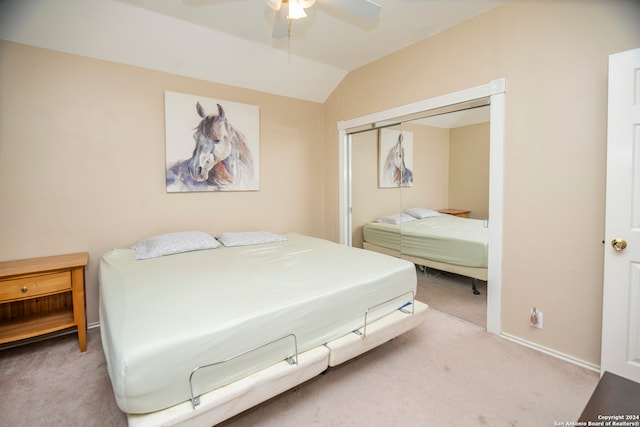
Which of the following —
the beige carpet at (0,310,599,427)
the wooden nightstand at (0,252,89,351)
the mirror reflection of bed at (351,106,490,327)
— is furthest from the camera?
the mirror reflection of bed at (351,106,490,327)

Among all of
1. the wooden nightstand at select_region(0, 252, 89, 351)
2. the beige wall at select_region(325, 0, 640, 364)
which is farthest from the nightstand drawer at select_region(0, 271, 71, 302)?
the beige wall at select_region(325, 0, 640, 364)

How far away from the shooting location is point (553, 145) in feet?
6.85

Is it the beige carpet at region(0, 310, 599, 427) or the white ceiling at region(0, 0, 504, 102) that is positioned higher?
the white ceiling at region(0, 0, 504, 102)

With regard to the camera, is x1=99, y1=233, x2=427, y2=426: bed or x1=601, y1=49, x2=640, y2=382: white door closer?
x1=99, y1=233, x2=427, y2=426: bed

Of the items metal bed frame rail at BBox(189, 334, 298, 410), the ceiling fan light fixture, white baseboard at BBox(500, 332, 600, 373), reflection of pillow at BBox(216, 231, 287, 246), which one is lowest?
white baseboard at BBox(500, 332, 600, 373)

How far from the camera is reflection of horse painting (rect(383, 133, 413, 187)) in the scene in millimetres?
3247

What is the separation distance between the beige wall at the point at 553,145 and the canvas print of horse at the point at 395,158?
2.56ft

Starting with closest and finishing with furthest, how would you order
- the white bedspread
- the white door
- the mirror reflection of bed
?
1. the white bedspread
2. the white door
3. the mirror reflection of bed

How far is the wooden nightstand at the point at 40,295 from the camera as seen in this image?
79.4 inches

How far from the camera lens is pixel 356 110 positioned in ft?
11.9

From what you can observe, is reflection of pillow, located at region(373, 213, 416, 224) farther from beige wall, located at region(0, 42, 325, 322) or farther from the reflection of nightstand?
beige wall, located at region(0, 42, 325, 322)

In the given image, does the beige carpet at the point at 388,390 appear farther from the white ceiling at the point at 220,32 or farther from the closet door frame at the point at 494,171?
the white ceiling at the point at 220,32

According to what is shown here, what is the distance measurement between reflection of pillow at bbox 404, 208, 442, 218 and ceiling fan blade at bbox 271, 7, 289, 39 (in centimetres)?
210

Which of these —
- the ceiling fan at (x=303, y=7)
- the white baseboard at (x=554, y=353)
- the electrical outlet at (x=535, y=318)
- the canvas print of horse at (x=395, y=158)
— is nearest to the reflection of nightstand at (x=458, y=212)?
the canvas print of horse at (x=395, y=158)
